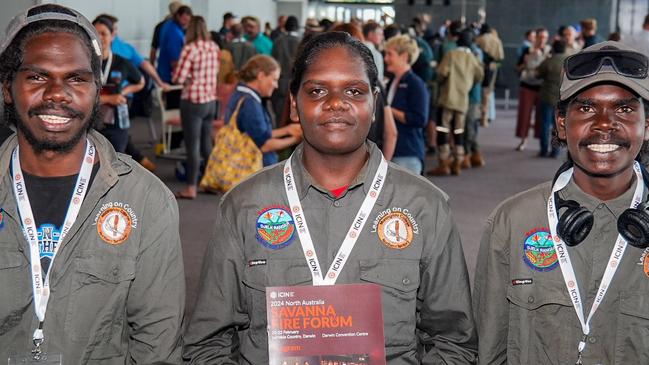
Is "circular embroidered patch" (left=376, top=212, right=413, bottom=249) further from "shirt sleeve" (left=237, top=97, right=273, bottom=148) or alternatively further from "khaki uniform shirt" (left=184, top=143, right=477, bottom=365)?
"shirt sleeve" (left=237, top=97, right=273, bottom=148)

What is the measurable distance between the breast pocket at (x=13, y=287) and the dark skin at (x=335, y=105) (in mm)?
921

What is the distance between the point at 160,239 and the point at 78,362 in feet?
1.41

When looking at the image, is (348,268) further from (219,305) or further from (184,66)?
(184,66)

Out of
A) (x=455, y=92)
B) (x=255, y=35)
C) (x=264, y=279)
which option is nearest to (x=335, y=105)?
(x=264, y=279)

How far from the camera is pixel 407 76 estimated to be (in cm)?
849

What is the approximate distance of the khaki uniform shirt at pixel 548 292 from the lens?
2.81m

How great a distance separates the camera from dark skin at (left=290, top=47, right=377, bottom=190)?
9.29 ft

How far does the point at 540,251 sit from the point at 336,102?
30.8 inches

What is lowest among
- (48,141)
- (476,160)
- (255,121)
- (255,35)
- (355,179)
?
(476,160)

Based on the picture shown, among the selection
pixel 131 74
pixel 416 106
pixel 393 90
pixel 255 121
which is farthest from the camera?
pixel 131 74

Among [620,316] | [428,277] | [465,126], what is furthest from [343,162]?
[465,126]

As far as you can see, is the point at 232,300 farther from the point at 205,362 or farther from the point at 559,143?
the point at 559,143

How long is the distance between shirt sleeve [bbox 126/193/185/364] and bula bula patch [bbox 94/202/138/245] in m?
0.05

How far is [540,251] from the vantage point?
2.91 meters
